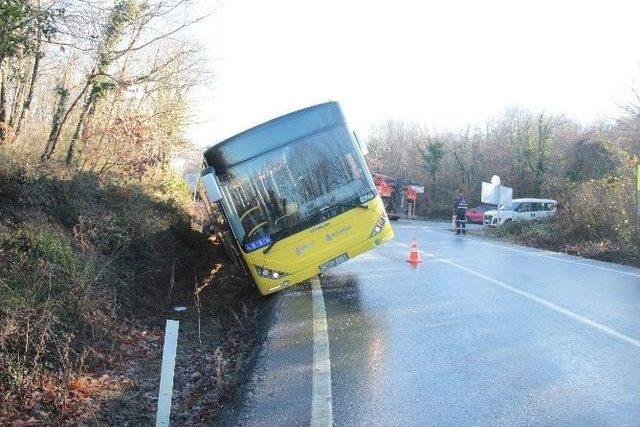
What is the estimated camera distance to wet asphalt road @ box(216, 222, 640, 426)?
4695mm

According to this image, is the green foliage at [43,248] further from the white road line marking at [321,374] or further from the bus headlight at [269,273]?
the white road line marking at [321,374]

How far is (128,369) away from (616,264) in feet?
42.2

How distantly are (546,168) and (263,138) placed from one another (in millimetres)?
40491

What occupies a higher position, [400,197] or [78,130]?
[78,130]

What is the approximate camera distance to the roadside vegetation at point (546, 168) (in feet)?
61.5

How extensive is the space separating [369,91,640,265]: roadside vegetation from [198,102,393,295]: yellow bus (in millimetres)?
9835

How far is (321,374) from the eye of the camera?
571 cm

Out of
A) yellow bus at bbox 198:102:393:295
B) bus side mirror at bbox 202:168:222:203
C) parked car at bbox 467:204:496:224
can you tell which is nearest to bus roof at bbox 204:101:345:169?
yellow bus at bbox 198:102:393:295

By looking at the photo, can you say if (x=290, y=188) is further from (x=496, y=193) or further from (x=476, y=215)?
(x=476, y=215)

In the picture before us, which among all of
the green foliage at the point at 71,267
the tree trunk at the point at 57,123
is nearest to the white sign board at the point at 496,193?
the green foliage at the point at 71,267

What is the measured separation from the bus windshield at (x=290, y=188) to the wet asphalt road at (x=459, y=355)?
1369 mm

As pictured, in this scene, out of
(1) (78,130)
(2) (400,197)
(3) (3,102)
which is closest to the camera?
(3) (3,102)

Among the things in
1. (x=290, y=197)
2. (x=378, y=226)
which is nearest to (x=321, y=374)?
(x=290, y=197)

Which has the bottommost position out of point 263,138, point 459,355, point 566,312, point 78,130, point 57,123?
point 566,312
